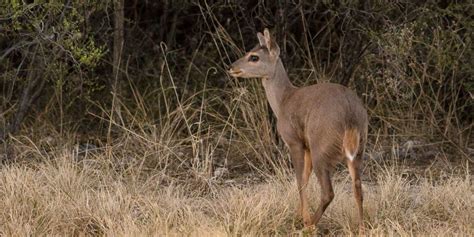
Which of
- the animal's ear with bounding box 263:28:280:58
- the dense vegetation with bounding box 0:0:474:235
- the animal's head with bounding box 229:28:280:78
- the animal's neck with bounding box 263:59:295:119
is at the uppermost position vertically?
the animal's ear with bounding box 263:28:280:58

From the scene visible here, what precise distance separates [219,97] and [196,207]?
263cm

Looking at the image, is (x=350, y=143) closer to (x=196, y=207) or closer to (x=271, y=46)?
(x=196, y=207)

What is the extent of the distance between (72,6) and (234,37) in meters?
2.76

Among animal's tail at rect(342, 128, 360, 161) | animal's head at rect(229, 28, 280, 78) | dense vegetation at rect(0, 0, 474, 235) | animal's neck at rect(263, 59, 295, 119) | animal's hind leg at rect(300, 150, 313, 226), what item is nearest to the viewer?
animal's tail at rect(342, 128, 360, 161)

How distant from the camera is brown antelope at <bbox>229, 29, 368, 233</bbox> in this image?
7.10 meters

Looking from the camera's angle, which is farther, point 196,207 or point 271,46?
point 271,46

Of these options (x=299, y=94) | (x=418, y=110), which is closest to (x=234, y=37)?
(x=418, y=110)

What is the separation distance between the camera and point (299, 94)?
25.8 ft

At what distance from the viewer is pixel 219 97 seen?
408 inches

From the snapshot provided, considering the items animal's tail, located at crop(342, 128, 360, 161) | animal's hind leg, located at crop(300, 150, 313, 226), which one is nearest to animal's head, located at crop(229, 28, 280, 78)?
animal's hind leg, located at crop(300, 150, 313, 226)

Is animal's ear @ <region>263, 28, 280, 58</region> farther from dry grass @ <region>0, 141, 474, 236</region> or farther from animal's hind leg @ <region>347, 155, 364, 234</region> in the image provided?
animal's hind leg @ <region>347, 155, 364, 234</region>

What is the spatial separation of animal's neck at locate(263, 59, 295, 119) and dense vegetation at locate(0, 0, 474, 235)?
62cm

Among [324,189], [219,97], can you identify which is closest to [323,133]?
[324,189]

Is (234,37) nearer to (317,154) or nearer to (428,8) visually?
(428,8)
